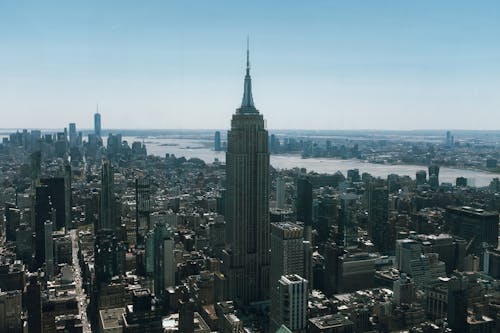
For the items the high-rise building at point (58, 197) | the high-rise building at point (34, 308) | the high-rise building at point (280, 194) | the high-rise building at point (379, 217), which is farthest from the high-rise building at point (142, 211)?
the high-rise building at point (379, 217)

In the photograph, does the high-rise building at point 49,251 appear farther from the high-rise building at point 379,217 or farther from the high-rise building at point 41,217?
the high-rise building at point 379,217

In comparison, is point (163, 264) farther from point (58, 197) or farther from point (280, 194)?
point (280, 194)

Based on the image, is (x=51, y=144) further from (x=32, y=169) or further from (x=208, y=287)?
(x=208, y=287)

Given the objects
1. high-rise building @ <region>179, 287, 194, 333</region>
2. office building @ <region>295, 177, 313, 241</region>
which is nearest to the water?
office building @ <region>295, 177, 313, 241</region>

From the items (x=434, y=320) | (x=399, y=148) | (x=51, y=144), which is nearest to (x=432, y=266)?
(x=434, y=320)

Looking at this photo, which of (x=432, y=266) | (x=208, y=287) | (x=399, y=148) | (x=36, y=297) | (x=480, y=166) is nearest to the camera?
(x=36, y=297)

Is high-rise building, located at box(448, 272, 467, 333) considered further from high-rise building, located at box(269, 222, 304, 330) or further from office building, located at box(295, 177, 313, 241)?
office building, located at box(295, 177, 313, 241)
